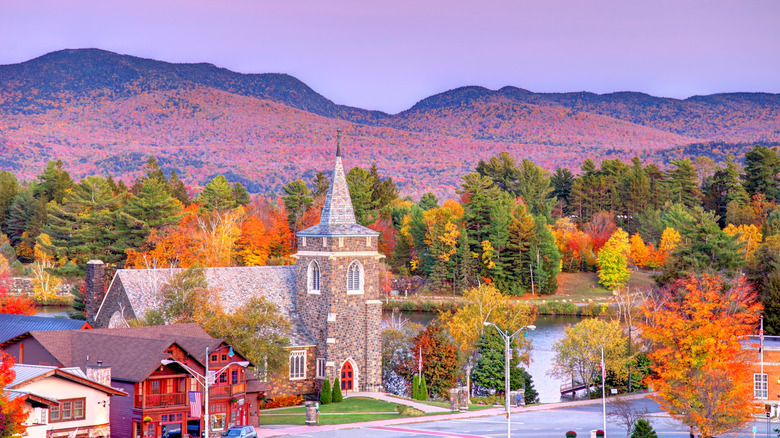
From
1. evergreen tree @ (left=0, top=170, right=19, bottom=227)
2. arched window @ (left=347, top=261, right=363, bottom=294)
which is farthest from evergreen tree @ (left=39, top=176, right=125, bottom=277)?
arched window @ (left=347, top=261, right=363, bottom=294)

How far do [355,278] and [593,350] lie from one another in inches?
685

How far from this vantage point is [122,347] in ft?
156

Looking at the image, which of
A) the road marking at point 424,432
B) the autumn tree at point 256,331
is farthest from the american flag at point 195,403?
the autumn tree at point 256,331

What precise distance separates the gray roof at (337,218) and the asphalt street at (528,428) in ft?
49.0

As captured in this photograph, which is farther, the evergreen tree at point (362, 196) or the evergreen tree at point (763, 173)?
the evergreen tree at point (763, 173)

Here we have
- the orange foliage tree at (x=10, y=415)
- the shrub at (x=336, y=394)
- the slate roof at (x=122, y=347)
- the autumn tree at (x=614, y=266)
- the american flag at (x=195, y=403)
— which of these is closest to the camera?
the orange foliage tree at (x=10, y=415)

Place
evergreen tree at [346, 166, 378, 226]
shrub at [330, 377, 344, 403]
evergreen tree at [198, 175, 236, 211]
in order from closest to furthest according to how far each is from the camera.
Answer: shrub at [330, 377, 344, 403]
evergreen tree at [346, 166, 378, 226]
evergreen tree at [198, 175, 236, 211]

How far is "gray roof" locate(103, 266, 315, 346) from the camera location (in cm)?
6000

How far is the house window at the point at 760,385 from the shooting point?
54.3 m

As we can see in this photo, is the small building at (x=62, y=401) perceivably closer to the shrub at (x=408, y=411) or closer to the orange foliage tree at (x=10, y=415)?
the orange foliage tree at (x=10, y=415)

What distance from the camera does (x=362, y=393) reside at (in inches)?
2394

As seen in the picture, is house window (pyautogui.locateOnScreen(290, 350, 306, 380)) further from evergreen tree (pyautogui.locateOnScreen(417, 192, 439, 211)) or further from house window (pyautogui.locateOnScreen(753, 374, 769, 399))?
evergreen tree (pyautogui.locateOnScreen(417, 192, 439, 211))

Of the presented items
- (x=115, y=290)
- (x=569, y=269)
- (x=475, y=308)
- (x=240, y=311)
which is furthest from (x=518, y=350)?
(x=569, y=269)

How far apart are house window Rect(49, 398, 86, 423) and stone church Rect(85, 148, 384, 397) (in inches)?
682
